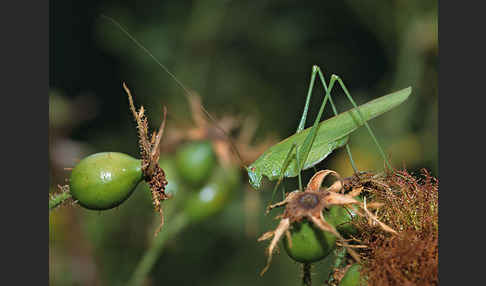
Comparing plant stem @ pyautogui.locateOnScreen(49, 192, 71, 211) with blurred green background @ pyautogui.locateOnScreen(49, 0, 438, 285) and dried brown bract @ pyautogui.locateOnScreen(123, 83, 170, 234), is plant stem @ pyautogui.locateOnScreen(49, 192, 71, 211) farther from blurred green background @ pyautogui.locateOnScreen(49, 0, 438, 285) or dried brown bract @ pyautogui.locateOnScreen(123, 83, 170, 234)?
blurred green background @ pyautogui.locateOnScreen(49, 0, 438, 285)

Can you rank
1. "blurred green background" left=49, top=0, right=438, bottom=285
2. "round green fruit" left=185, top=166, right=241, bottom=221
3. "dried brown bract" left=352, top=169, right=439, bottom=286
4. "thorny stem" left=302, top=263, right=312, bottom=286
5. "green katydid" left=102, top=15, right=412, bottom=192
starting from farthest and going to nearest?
"blurred green background" left=49, top=0, right=438, bottom=285 < "round green fruit" left=185, top=166, right=241, bottom=221 < "green katydid" left=102, top=15, right=412, bottom=192 < "thorny stem" left=302, top=263, right=312, bottom=286 < "dried brown bract" left=352, top=169, right=439, bottom=286

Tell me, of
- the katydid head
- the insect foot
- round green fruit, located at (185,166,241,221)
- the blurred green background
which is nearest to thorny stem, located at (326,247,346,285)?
the insect foot

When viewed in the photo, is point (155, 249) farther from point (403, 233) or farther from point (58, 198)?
point (403, 233)

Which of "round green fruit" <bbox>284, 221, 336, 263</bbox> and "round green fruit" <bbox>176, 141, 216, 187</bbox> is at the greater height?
"round green fruit" <bbox>176, 141, 216, 187</bbox>

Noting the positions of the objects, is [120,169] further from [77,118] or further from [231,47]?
[231,47]

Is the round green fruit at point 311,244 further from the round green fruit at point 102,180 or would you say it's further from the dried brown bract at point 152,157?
the round green fruit at point 102,180

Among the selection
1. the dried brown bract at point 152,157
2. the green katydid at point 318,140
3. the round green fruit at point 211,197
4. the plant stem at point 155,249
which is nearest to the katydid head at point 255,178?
the green katydid at point 318,140
